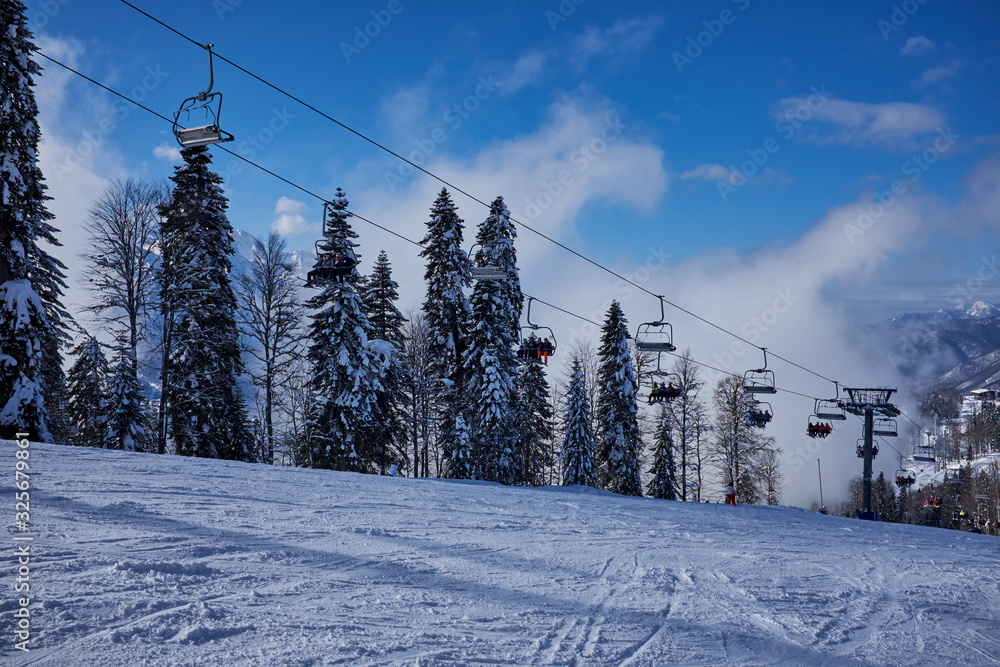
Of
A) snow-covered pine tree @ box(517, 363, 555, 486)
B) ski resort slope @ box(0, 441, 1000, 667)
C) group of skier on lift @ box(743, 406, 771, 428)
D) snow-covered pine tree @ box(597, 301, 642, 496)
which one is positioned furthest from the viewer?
snow-covered pine tree @ box(517, 363, 555, 486)

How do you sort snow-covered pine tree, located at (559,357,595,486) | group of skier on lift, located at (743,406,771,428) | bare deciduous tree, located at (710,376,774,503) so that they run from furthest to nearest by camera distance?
bare deciduous tree, located at (710,376,774,503), snow-covered pine tree, located at (559,357,595,486), group of skier on lift, located at (743,406,771,428)

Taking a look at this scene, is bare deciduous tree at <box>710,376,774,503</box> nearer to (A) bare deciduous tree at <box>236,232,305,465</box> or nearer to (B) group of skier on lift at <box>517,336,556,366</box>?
(B) group of skier on lift at <box>517,336,556,366</box>

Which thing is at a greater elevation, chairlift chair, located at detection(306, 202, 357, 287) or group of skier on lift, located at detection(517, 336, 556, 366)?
chairlift chair, located at detection(306, 202, 357, 287)

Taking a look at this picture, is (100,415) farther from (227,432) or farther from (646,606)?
(646,606)

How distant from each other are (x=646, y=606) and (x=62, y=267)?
21.7 meters

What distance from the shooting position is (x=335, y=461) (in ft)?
76.4

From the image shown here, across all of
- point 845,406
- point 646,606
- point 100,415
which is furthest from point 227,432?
point 845,406

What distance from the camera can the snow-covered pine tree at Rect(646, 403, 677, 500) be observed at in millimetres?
34781

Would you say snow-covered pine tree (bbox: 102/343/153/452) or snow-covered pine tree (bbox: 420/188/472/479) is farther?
snow-covered pine tree (bbox: 420/188/472/479)

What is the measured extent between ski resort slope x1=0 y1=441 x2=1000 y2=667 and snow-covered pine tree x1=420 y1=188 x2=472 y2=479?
1783 cm

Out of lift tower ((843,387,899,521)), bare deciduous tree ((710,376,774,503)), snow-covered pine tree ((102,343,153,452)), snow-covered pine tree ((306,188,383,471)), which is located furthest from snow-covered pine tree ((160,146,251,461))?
bare deciduous tree ((710,376,774,503))

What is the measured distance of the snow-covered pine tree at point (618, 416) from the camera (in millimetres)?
31281

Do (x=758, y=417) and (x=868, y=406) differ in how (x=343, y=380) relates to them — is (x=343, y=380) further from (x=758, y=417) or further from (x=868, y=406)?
(x=868, y=406)

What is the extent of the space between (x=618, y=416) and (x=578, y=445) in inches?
110
